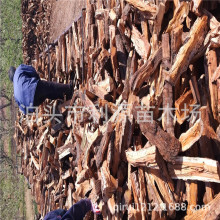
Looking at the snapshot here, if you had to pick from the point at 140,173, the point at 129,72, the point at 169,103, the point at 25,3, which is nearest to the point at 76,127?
the point at 129,72

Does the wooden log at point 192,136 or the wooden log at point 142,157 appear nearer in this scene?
the wooden log at point 192,136

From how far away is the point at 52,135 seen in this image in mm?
4160

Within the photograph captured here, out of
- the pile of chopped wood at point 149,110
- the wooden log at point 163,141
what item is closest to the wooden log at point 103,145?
the pile of chopped wood at point 149,110

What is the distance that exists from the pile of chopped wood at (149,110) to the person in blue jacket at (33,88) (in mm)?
399

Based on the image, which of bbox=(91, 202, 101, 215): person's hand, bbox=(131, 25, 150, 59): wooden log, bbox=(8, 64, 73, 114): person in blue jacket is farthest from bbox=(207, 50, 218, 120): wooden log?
bbox=(8, 64, 73, 114): person in blue jacket

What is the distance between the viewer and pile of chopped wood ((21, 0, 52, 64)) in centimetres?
555

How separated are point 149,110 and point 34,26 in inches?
177

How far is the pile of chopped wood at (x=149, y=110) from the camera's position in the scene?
6.56 ft

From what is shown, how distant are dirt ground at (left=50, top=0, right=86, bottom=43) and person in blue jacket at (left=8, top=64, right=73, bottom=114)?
1.07 meters

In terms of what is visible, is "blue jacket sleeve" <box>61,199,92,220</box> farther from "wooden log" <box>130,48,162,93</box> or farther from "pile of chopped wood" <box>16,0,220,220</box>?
"wooden log" <box>130,48,162,93</box>

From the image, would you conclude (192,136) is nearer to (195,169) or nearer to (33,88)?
(195,169)

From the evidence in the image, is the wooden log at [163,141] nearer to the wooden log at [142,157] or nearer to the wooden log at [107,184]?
the wooden log at [142,157]

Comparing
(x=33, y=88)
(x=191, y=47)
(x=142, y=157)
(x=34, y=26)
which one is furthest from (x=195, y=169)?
(x=34, y=26)

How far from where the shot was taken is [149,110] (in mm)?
2225
